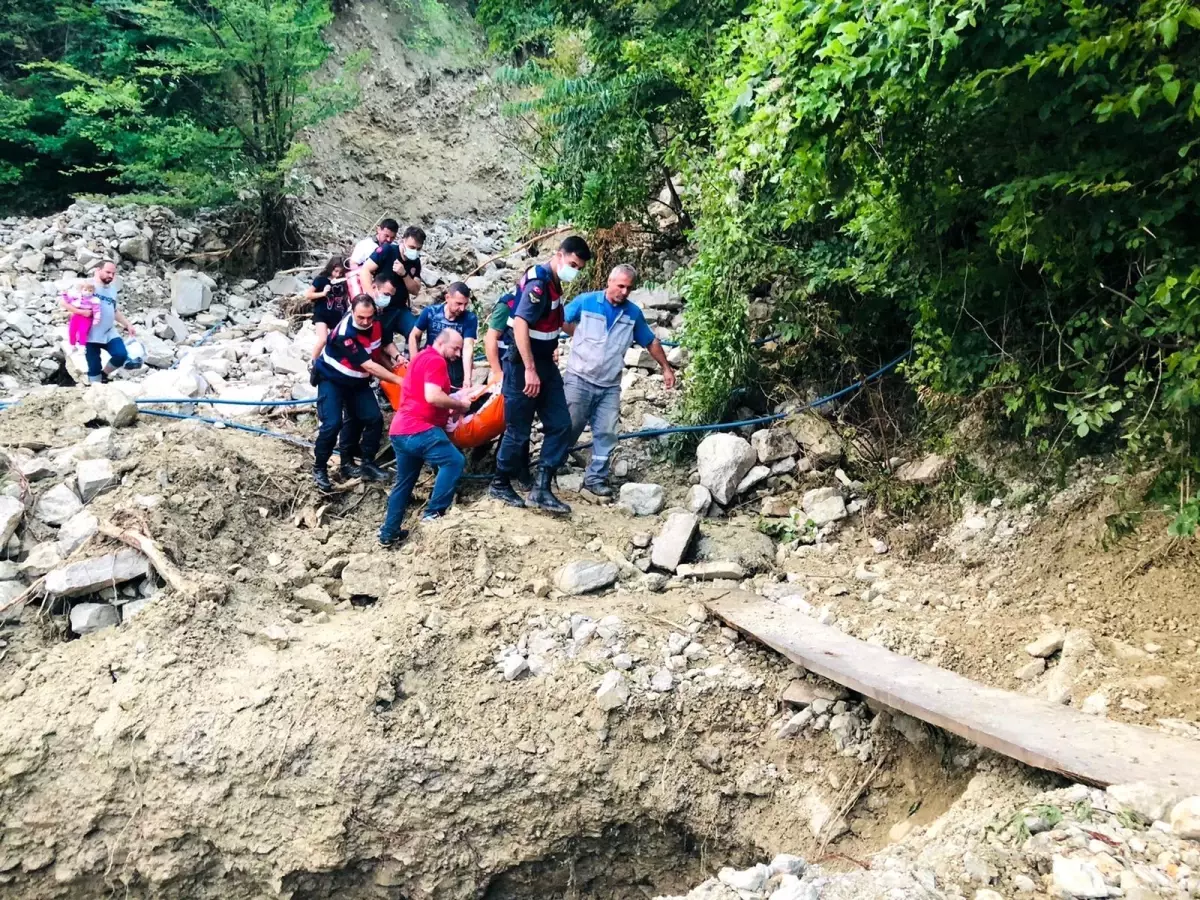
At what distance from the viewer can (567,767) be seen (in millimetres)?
3986

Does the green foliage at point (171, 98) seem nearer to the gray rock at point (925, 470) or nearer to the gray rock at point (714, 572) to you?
the gray rock at point (714, 572)

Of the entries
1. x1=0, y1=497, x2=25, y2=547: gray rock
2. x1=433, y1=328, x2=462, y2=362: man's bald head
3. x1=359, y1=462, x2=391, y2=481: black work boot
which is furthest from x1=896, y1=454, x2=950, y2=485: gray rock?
x1=0, y1=497, x2=25, y2=547: gray rock

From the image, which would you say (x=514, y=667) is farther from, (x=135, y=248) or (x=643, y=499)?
(x=135, y=248)

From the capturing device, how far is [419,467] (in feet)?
17.6

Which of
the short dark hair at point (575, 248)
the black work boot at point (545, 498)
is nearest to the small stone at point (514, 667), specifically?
the black work boot at point (545, 498)

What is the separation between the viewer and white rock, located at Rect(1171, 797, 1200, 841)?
2.36m

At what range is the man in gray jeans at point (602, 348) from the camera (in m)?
5.59

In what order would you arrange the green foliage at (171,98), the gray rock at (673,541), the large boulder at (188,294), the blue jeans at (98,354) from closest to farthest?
the gray rock at (673,541)
the blue jeans at (98,354)
the large boulder at (188,294)
the green foliage at (171,98)

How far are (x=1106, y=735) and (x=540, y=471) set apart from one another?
348 centimetres

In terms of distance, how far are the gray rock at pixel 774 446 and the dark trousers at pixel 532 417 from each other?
51.1 inches

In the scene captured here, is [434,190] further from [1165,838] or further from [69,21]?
[1165,838]

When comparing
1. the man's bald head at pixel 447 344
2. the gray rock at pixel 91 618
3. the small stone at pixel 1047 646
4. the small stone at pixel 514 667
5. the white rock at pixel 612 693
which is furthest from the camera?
the man's bald head at pixel 447 344

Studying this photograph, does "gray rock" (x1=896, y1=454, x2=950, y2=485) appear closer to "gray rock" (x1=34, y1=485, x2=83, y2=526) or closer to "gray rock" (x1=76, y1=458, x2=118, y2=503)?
"gray rock" (x1=76, y1=458, x2=118, y2=503)

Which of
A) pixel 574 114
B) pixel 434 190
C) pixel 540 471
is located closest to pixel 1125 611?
pixel 540 471
